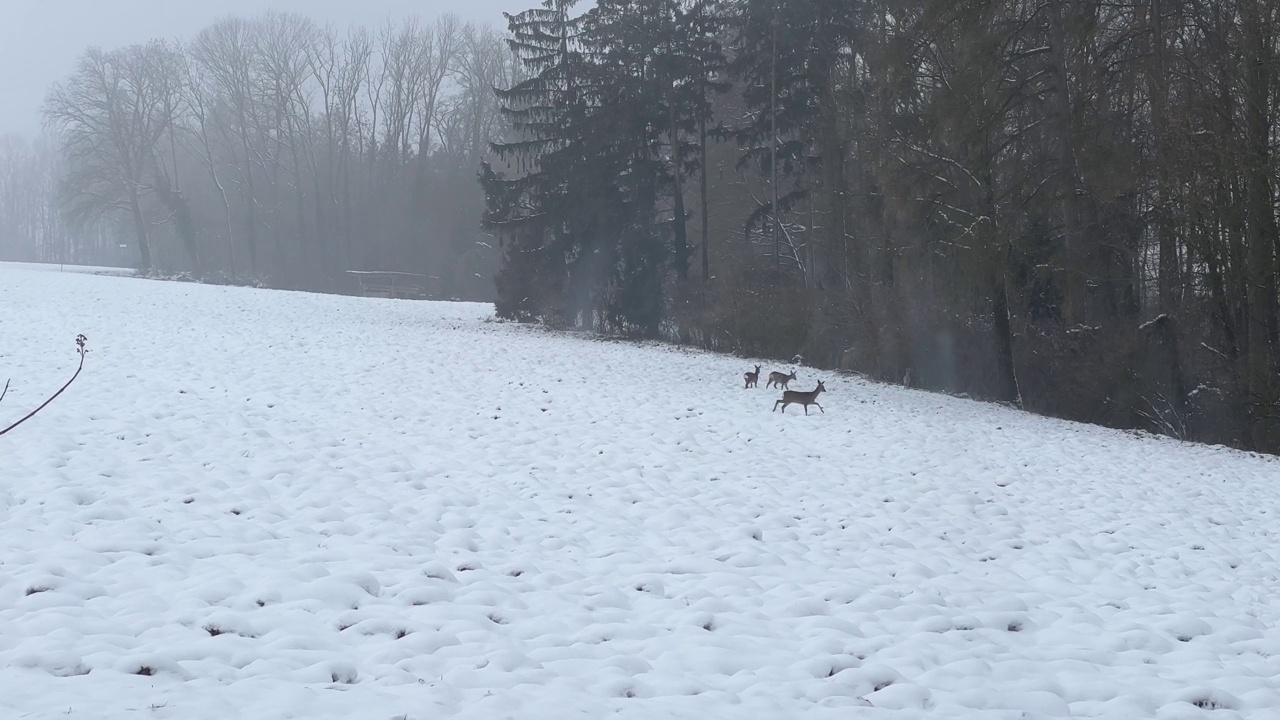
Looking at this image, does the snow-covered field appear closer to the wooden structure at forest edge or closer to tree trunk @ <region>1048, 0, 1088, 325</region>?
tree trunk @ <region>1048, 0, 1088, 325</region>

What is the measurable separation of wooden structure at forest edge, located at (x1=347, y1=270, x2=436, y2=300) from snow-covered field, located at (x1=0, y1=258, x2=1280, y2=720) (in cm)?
3541

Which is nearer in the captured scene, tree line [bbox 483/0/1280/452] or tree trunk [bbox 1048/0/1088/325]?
tree line [bbox 483/0/1280/452]

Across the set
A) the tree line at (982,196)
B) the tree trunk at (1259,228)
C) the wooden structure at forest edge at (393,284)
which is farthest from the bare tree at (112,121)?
the tree trunk at (1259,228)

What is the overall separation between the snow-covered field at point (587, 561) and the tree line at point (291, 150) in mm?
39770

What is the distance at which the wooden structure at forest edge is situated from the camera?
49906 millimetres

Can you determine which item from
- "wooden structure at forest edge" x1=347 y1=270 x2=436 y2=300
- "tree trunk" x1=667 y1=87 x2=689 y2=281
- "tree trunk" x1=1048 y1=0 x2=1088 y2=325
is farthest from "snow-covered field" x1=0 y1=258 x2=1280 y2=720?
"wooden structure at forest edge" x1=347 y1=270 x2=436 y2=300

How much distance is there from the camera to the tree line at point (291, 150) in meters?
55.4

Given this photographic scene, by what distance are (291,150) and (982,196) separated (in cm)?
5565

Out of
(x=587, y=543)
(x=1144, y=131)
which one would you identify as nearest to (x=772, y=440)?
(x=587, y=543)

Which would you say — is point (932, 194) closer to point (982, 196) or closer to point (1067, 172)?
point (982, 196)


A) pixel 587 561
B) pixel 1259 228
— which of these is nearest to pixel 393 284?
pixel 1259 228

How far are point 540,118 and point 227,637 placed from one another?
3063 centimetres

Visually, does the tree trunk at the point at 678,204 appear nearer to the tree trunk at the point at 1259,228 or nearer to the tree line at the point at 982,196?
the tree line at the point at 982,196

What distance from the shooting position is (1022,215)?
1873 centimetres
